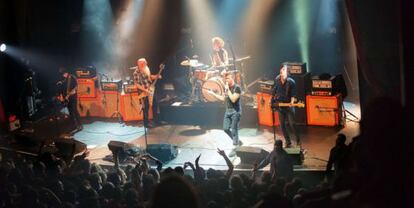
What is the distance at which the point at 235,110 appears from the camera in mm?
12438

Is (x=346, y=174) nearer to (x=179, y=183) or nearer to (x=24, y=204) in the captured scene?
(x=179, y=183)

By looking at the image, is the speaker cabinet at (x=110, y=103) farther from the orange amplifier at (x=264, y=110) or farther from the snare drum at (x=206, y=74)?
the orange amplifier at (x=264, y=110)

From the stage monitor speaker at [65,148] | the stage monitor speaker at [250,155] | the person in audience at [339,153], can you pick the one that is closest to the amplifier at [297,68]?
the stage monitor speaker at [250,155]

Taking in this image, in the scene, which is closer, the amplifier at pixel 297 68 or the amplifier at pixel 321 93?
the amplifier at pixel 321 93

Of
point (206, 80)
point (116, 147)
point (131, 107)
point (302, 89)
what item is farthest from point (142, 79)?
point (302, 89)

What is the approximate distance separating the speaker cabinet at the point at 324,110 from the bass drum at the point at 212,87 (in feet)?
7.68

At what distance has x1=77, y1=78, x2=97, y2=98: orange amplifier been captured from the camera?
633 inches

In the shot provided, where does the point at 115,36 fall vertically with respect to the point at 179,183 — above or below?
above

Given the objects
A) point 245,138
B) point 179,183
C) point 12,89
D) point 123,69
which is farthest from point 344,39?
point 179,183

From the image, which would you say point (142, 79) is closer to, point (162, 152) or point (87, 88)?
point (87, 88)

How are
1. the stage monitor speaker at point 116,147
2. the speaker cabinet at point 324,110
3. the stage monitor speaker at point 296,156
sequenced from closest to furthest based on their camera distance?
the stage monitor speaker at point 296,156 < the stage monitor speaker at point 116,147 < the speaker cabinet at point 324,110

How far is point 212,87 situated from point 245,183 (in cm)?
727

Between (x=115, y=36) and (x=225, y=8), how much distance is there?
147 inches

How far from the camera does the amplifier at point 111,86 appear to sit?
15.8 m
